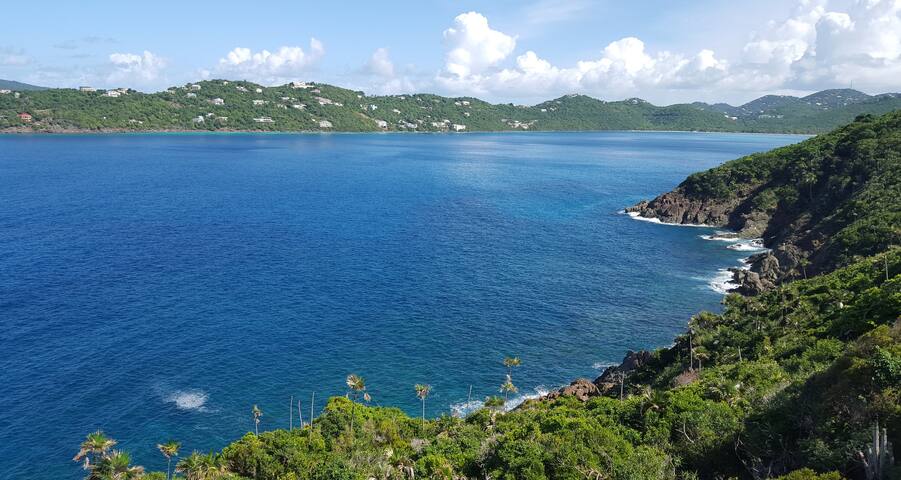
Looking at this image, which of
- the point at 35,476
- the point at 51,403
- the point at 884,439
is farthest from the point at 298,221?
the point at 884,439

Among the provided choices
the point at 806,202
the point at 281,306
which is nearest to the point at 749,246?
the point at 806,202

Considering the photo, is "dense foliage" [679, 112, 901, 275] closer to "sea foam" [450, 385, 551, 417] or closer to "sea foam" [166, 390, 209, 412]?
"sea foam" [450, 385, 551, 417]

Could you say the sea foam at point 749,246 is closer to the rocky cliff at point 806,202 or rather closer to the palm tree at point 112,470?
the rocky cliff at point 806,202

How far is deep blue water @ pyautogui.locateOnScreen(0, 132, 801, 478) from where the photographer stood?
53.6 m

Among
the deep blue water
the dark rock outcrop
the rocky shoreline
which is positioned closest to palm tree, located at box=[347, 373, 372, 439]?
the deep blue water

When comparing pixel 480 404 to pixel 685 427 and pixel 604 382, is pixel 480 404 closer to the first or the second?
pixel 604 382

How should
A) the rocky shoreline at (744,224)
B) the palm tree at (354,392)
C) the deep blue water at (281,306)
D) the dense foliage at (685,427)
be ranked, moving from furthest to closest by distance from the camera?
the rocky shoreline at (744,224)
the deep blue water at (281,306)
the palm tree at (354,392)
the dense foliage at (685,427)

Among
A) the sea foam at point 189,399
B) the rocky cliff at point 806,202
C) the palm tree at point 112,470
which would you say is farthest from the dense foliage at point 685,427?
the rocky cliff at point 806,202

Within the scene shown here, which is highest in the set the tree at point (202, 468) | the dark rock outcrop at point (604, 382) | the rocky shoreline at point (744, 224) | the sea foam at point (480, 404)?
the rocky shoreline at point (744, 224)

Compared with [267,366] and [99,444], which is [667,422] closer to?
[99,444]

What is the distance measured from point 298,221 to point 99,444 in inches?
3792

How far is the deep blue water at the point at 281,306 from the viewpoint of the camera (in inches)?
2111

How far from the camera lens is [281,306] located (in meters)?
76.9

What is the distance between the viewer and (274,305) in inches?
Result: 3036
